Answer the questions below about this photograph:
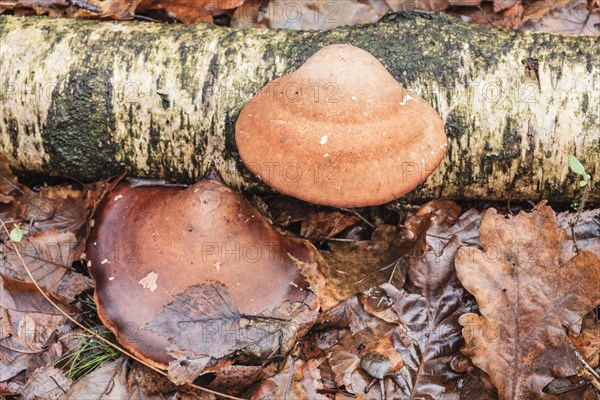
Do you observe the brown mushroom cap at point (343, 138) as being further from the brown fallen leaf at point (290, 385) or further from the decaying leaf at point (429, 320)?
the brown fallen leaf at point (290, 385)

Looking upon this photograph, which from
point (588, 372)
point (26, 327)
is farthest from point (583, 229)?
point (26, 327)

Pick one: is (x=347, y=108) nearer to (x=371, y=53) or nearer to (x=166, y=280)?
(x=371, y=53)

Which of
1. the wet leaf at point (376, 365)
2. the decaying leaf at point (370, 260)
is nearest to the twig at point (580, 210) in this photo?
the decaying leaf at point (370, 260)

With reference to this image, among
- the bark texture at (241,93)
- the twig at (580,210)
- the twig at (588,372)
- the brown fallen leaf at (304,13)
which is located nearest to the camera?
the twig at (588,372)

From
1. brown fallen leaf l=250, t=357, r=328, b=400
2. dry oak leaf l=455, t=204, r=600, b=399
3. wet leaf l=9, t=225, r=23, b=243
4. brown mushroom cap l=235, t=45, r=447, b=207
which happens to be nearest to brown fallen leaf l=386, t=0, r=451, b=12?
brown mushroom cap l=235, t=45, r=447, b=207

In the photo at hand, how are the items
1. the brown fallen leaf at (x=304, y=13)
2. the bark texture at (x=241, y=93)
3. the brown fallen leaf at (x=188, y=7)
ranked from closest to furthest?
the bark texture at (x=241, y=93)
the brown fallen leaf at (x=188, y=7)
the brown fallen leaf at (x=304, y=13)

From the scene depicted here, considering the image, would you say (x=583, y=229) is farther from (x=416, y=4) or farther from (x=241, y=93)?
(x=241, y=93)
